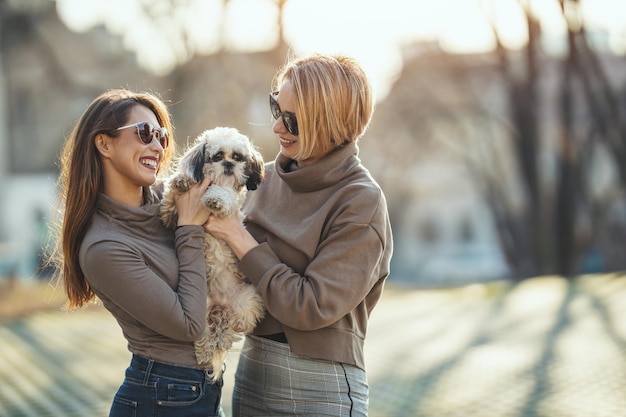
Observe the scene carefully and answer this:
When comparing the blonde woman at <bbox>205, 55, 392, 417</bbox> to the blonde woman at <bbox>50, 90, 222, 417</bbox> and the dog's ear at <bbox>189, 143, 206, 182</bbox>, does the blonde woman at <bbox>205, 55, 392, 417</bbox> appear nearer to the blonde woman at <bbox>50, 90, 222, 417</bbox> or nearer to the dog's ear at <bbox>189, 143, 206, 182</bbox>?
the blonde woman at <bbox>50, 90, 222, 417</bbox>

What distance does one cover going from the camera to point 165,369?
3637 millimetres

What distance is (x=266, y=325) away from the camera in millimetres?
3947

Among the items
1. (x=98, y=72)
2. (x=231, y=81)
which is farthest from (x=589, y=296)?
(x=98, y=72)

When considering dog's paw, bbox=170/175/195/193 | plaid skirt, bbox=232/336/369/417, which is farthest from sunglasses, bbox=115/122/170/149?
plaid skirt, bbox=232/336/369/417

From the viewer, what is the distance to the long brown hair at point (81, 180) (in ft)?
12.3

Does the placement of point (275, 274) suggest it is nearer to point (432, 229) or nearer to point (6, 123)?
point (6, 123)

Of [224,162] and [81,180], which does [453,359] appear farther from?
[81,180]

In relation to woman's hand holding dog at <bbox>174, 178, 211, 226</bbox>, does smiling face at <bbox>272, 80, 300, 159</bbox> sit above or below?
above

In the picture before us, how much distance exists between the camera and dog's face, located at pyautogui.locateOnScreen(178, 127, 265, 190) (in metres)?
4.38

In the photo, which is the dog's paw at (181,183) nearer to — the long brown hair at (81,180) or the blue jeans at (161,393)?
the long brown hair at (81,180)

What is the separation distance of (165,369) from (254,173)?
1.26 meters

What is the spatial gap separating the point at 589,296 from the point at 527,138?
7.26m

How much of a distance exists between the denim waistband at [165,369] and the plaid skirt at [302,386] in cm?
31

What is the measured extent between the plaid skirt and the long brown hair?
0.95 m
